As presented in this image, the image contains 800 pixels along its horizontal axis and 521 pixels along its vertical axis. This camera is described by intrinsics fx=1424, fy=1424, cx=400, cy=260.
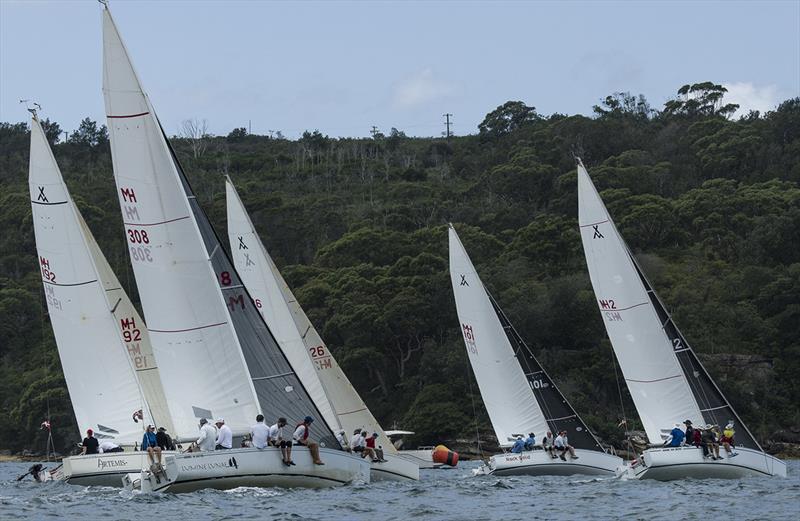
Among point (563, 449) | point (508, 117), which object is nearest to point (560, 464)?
point (563, 449)

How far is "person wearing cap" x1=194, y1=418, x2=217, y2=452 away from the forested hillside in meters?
36.7

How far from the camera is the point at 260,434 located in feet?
85.5

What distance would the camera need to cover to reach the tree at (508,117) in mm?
124375

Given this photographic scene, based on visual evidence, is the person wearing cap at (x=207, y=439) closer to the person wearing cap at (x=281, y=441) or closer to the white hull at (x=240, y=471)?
the white hull at (x=240, y=471)

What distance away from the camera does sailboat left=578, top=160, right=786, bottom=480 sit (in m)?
35.8

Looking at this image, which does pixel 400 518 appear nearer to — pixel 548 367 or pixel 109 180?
pixel 548 367

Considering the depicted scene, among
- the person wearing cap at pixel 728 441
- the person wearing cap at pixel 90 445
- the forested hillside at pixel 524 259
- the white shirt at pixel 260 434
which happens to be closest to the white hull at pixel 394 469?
the person wearing cap at pixel 90 445

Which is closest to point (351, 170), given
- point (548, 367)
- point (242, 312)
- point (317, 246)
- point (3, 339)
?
point (317, 246)

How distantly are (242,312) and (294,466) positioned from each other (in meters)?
3.44

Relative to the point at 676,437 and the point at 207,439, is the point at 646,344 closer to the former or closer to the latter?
the point at 676,437

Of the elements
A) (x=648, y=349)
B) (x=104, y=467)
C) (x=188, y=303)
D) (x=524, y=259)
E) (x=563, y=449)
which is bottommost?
(x=563, y=449)

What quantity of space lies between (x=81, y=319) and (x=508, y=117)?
3659 inches

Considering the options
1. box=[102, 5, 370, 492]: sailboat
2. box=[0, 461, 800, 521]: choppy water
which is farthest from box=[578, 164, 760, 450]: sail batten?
box=[102, 5, 370, 492]: sailboat

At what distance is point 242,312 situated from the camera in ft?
92.5
